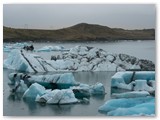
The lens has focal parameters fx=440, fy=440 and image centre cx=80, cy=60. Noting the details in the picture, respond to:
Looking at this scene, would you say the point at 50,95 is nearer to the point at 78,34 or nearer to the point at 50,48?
the point at 50,48

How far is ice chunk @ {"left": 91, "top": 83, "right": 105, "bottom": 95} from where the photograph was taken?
356 cm

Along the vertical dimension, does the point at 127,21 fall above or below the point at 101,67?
above

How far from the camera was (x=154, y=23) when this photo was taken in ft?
11.6

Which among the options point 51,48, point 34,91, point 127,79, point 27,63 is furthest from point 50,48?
point 127,79

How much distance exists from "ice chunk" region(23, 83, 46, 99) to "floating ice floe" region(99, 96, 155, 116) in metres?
0.51

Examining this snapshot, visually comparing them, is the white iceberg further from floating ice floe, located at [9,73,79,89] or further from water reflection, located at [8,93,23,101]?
water reflection, located at [8,93,23,101]

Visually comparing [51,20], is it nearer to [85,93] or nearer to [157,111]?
[85,93]

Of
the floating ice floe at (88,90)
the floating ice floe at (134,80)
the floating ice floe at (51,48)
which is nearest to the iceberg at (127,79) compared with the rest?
the floating ice floe at (134,80)

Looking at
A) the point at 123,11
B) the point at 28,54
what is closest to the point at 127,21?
the point at 123,11

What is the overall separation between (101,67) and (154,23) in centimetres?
56

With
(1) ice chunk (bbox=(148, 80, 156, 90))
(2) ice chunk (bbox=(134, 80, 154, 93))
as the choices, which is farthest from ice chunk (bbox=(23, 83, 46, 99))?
(1) ice chunk (bbox=(148, 80, 156, 90))

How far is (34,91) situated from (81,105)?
1.30 feet

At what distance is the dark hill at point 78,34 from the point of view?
3617mm

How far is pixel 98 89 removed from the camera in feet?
11.7
